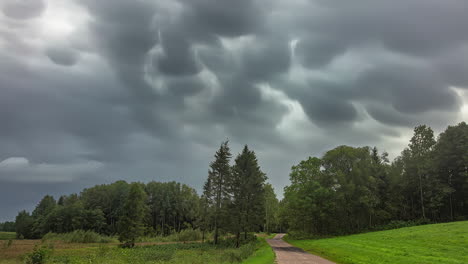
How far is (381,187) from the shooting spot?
65.9 m

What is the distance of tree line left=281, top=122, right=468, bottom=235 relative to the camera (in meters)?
57.0

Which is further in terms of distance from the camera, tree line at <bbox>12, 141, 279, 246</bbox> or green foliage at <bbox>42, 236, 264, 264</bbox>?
tree line at <bbox>12, 141, 279, 246</bbox>

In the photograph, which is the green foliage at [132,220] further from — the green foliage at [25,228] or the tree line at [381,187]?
the green foliage at [25,228]

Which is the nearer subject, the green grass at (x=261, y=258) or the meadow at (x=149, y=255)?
the green grass at (x=261, y=258)

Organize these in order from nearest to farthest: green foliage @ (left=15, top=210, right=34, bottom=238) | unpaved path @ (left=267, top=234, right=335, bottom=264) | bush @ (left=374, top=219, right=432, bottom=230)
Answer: unpaved path @ (left=267, top=234, right=335, bottom=264)
bush @ (left=374, top=219, right=432, bottom=230)
green foliage @ (left=15, top=210, right=34, bottom=238)

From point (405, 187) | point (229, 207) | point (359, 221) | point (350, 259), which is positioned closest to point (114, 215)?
point (229, 207)

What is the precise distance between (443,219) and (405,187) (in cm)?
886

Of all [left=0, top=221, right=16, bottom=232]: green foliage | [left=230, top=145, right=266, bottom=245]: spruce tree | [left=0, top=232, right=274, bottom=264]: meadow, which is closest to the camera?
[left=0, top=232, right=274, bottom=264]: meadow

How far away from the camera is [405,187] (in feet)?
210

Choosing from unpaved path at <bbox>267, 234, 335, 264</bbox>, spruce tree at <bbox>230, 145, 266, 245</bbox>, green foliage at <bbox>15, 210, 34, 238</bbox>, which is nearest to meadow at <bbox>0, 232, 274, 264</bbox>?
unpaved path at <bbox>267, 234, 335, 264</bbox>

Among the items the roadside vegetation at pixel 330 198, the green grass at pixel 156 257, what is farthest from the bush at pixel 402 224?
the green grass at pixel 156 257

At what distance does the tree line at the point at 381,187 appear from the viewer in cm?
5700

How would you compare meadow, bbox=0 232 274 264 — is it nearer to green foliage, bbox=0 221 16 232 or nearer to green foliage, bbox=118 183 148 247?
green foliage, bbox=118 183 148 247

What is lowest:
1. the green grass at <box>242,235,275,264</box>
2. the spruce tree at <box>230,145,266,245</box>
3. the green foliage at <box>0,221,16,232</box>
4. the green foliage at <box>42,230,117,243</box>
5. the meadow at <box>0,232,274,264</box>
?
the green foliage at <box>0,221,16,232</box>
